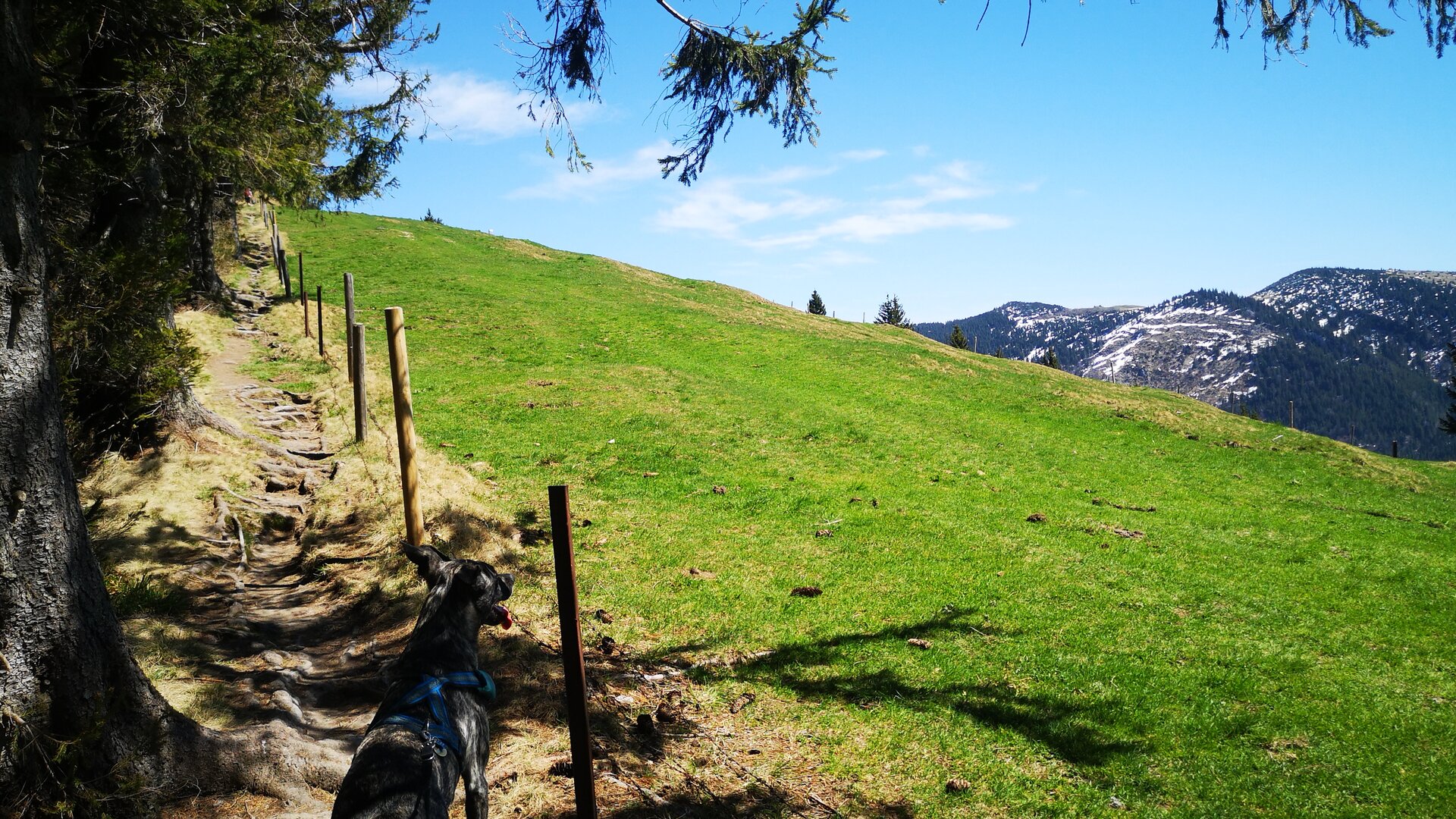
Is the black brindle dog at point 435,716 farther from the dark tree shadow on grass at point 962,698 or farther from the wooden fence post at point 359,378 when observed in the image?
the wooden fence post at point 359,378

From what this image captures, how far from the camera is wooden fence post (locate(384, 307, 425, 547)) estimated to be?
7.54 metres

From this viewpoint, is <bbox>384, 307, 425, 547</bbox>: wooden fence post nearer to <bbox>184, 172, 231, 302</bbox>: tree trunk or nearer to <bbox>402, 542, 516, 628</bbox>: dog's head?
<bbox>402, 542, 516, 628</bbox>: dog's head

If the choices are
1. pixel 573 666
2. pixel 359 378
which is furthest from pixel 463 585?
pixel 359 378

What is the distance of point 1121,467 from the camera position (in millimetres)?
16422

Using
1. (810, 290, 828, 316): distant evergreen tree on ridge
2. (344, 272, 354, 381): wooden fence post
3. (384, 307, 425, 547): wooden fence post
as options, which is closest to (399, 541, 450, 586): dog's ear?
(384, 307, 425, 547): wooden fence post

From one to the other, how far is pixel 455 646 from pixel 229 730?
1884 millimetres

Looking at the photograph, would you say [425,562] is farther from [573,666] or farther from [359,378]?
[359,378]

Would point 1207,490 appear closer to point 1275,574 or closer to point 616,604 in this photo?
point 1275,574

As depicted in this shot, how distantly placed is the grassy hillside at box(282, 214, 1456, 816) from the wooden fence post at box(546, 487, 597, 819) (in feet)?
6.96

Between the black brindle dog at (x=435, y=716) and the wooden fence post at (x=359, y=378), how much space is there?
7.51 meters

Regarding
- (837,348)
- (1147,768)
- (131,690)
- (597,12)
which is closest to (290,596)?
(131,690)

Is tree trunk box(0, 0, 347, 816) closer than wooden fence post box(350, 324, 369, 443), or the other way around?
tree trunk box(0, 0, 347, 816)

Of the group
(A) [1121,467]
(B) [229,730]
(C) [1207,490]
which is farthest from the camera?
(A) [1121,467]

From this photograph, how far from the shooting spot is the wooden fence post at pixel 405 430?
24.7 feet
